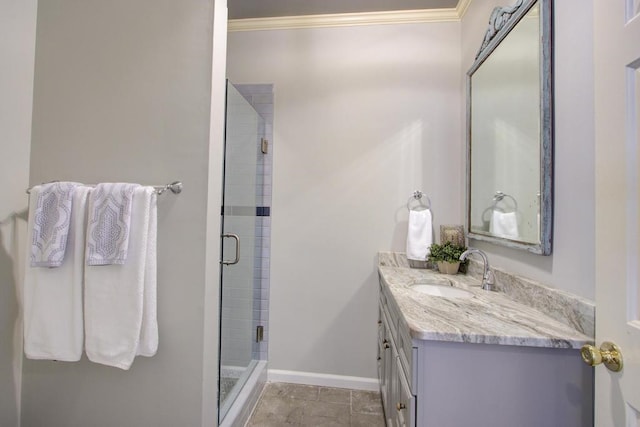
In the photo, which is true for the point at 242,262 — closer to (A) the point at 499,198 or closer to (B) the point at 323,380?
(B) the point at 323,380

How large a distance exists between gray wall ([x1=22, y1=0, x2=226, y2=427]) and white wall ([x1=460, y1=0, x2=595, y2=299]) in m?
1.36

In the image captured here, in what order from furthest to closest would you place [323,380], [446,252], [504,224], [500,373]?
[323,380] → [446,252] → [504,224] → [500,373]

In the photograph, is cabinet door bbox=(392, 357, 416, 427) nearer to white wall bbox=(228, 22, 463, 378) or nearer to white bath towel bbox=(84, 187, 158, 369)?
white wall bbox=(228, 22, 463, 378)

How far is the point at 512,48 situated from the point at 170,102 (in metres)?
1.59

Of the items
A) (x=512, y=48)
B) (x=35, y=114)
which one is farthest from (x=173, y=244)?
(x=512, y=48)

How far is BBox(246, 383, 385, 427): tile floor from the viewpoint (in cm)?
162

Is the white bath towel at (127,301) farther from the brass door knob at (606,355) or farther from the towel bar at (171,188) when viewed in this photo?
the brass door knob at (606,355)

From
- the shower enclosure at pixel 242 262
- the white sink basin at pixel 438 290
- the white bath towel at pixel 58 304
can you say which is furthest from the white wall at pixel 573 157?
the white bath towel at pixel 58 304

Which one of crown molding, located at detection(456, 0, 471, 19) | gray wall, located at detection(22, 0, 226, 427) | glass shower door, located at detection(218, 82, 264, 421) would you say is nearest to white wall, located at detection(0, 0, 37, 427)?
gray wall, located at detection(22, 0, 226, 427)

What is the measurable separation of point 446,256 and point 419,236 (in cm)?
21

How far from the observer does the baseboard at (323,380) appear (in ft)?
6.33

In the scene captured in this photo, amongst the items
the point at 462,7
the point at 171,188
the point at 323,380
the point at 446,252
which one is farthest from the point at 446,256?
the point at 462,7

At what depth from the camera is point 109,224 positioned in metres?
1.04

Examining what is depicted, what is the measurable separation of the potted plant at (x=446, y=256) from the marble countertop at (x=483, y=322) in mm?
371
